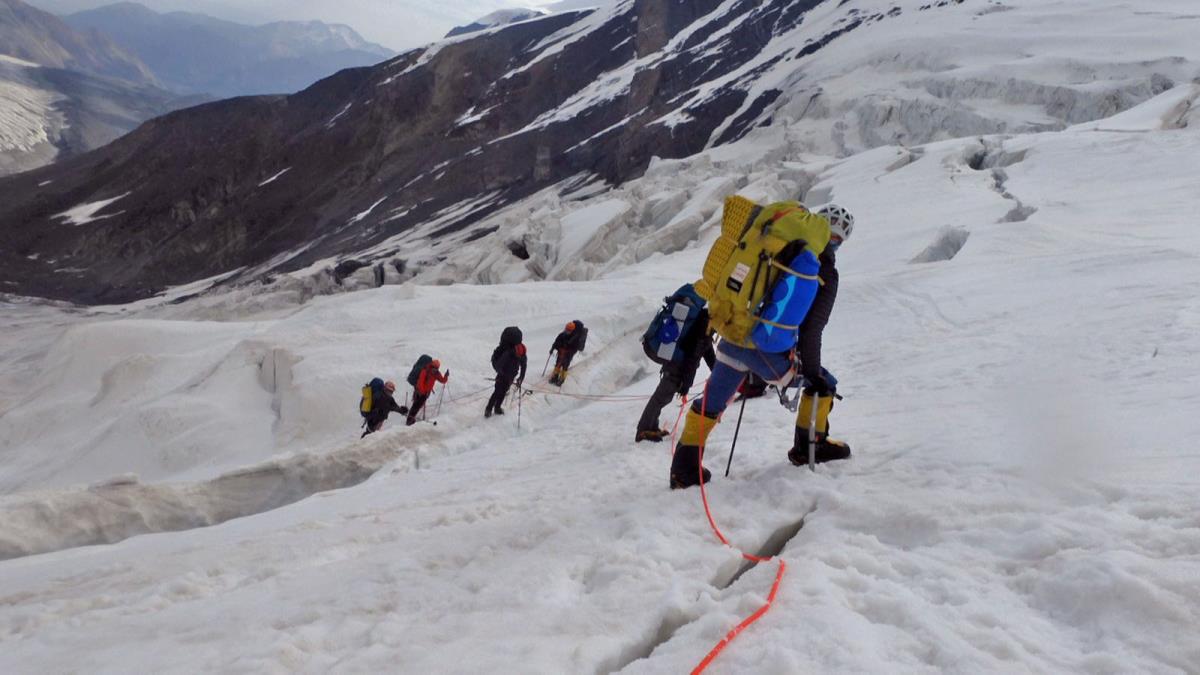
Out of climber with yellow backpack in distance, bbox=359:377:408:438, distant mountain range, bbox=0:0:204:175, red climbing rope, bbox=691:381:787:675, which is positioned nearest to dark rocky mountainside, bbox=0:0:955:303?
distant mountain range, bbox=0:0:204:175

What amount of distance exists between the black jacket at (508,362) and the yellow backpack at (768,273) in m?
5.82

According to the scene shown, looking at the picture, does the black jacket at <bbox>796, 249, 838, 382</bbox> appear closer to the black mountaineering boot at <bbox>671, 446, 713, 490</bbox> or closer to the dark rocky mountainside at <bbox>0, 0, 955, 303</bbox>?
the black mountaineering boot at <bbox>671, 446, 713, 490</bbox>

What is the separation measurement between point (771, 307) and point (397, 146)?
84.2 m

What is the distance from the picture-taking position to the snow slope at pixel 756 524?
2.63 metres

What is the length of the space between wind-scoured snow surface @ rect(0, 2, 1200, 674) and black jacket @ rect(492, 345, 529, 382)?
73 cm

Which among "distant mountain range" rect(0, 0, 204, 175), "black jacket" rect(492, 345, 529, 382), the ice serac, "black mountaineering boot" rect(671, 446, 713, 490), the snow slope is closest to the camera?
the snow slope

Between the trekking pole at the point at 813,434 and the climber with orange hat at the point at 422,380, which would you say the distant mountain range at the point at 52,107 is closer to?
the climber with orange hat at the point at 422,380

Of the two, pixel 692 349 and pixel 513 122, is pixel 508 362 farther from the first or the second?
pixel 513 122

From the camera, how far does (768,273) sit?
394 cm

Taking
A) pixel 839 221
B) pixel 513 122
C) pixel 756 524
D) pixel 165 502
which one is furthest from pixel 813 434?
pixel 513 122

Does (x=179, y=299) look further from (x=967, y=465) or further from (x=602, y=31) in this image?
(x=967, y=465)

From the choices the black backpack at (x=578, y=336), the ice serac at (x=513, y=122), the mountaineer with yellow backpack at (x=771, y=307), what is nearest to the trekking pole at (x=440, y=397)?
the black backpack at (x=578, y=336)

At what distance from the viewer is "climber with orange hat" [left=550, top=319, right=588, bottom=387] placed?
36.5 feet

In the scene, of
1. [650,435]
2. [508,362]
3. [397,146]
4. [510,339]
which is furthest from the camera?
[397,146]
